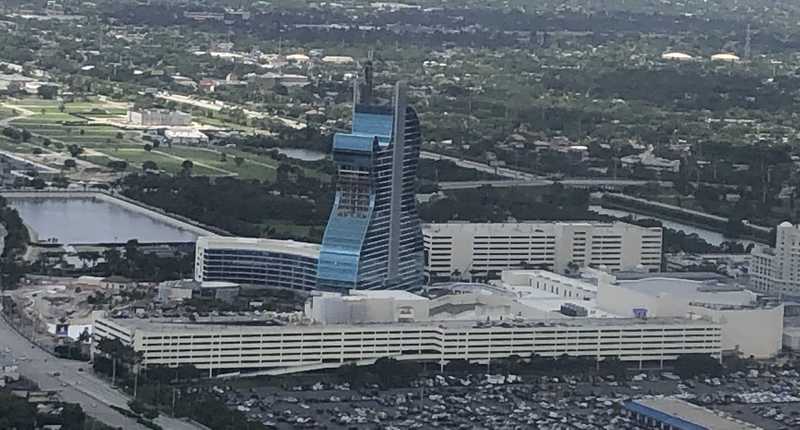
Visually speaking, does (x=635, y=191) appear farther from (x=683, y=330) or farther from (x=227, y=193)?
(x=683, y=330)

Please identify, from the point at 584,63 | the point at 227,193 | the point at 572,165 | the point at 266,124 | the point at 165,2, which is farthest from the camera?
the point at 165,2

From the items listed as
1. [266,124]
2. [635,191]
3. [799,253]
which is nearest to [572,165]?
[635,191]

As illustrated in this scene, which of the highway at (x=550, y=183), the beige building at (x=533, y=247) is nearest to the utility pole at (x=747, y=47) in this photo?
the highway at (x=550, y=183)

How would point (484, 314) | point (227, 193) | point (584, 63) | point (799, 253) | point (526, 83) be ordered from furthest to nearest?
1. point (584, 63)
2. point (526, 83)
3. point (227, 193)
4. point (799, 253)
5. point (484, 314)

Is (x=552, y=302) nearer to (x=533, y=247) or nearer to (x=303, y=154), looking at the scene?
(x=533, y=247)

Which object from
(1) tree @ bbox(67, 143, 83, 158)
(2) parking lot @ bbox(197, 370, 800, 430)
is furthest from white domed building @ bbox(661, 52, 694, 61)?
(2) parking lot @ bbox(197, 370, 800, 430)

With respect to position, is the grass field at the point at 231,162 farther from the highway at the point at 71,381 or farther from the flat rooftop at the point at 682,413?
the flat rooftop at the point at 682,413

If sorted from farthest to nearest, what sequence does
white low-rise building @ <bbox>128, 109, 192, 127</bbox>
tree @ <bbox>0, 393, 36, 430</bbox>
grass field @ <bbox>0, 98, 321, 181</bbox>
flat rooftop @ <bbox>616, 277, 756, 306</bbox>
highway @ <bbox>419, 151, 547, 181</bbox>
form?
white low-rise building @ <bbox>128, 109, 192, 127</bbox> → highway @ <bbox>419, 151, 547, 181</bbox> → grass field @ <bbox>0, 98, 321, 181</bbox> → flat rooftop @ <bbox>616, 277, 756, 306</bbox> → tree @ <bbox>0, 393, 36, 430</bbox>

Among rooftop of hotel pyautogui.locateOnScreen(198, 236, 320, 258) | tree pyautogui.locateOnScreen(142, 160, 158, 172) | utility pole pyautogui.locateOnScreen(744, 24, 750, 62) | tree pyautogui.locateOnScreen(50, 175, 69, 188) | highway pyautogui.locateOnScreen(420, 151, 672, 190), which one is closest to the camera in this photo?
rooftop of hotel pyautogui.locateOnScreen(198, 236, 320, 258)

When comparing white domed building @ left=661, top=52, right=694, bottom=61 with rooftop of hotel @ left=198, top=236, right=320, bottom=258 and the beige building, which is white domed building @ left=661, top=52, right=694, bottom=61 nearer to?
the beige building
